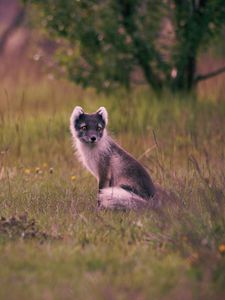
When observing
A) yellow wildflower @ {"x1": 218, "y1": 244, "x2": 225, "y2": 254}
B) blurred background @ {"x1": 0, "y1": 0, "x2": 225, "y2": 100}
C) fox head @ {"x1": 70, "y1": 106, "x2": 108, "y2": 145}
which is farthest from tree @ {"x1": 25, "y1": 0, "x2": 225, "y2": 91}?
yellow wildflower @ {"x1": 218, "y1": 244, "x2": 225, "y2": 254}

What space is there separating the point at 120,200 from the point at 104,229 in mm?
965

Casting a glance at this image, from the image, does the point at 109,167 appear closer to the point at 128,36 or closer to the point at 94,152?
the point at 94,152

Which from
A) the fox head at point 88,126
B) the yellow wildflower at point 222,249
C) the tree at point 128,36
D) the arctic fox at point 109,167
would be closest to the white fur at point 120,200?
the arctic fox at point 109,167

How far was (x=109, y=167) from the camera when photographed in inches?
357

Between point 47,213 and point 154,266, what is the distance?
2087 millimetres

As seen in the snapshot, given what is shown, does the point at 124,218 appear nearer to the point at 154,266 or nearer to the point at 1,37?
the point at 154,266

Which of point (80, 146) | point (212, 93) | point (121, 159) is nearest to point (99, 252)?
point (121, 159)

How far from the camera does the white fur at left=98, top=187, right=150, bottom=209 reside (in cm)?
821

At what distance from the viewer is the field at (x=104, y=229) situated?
19.0 feet

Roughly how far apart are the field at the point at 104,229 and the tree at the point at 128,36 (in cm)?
212

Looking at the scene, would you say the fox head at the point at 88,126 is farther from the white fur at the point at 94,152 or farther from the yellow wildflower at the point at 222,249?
the yellow wildflower at the point at 222,249

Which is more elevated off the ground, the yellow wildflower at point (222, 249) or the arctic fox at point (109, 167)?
the arctic fox at point (109, 167)

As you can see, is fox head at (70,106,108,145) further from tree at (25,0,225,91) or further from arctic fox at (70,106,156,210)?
tree at (25,0,225,91)

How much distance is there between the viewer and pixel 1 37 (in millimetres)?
23969
